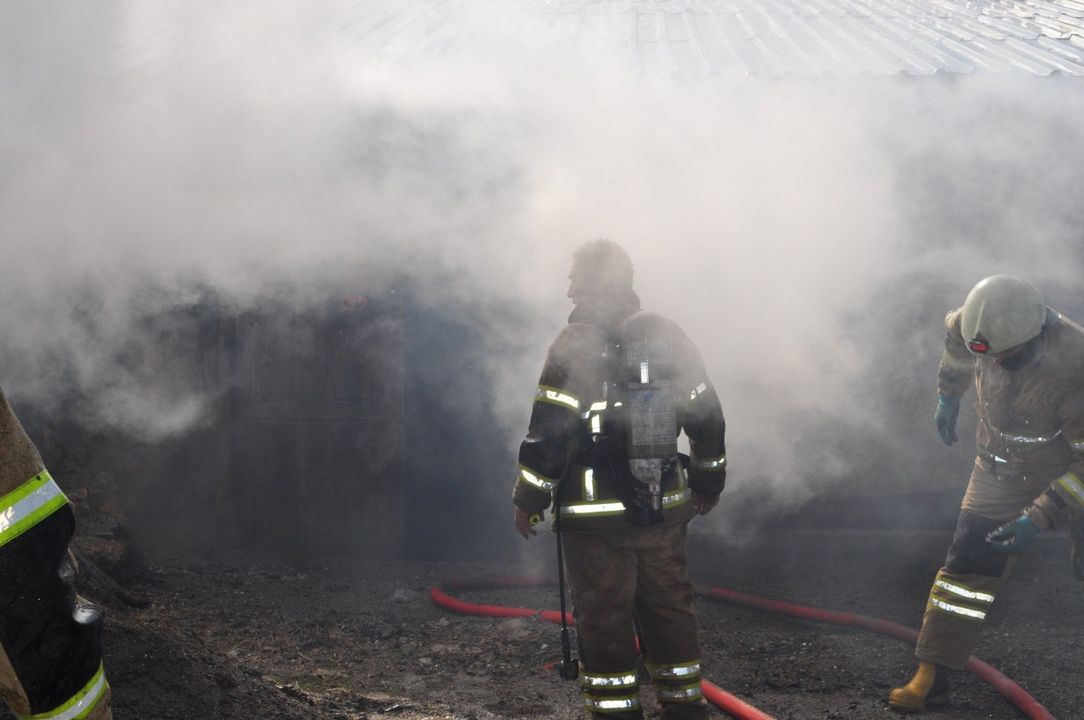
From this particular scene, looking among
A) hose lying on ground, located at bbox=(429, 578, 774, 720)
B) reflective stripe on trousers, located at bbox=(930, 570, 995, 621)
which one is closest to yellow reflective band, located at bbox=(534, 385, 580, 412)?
hose lying on ground, located at bbox=(429, 578, 774, 720)

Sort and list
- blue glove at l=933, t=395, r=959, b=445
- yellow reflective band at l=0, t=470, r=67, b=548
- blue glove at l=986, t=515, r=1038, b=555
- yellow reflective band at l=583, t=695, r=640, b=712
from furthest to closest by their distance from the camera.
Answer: blue glove at l=933, t=395, r=959, b=445
blue glove at l=986, t=515, r=1038, b=555
yellow reflective band at l=583, t=695, r=640, b=712
yellow reflective band at l=0, t=470, r=67, b=548

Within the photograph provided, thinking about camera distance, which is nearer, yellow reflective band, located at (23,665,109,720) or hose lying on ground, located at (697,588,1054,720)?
yellow reflective band, located at (23,665,109,720)

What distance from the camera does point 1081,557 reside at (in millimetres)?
3980

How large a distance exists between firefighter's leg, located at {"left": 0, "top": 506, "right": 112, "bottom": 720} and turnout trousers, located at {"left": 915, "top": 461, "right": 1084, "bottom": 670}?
3436mm

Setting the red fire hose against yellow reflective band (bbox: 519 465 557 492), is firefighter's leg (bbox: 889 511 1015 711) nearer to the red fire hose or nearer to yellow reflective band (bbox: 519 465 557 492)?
the red fire hose

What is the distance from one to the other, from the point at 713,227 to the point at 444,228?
193 centimetres

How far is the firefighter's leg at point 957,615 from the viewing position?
13.0ft

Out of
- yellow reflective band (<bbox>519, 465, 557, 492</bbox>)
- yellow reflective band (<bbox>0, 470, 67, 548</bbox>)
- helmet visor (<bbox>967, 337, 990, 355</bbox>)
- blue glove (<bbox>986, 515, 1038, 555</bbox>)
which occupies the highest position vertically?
yellow reflective band (<bbox>0, 470, 67, 548</bbox>)

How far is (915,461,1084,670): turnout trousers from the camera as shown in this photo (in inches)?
156

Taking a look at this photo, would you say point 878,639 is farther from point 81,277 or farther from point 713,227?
point 81,277

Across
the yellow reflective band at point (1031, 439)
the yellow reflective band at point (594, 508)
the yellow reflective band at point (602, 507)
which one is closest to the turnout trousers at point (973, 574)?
the yellow reflective band at point (1031, 439)

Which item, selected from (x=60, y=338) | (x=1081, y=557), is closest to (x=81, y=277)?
(x=60, y=338)

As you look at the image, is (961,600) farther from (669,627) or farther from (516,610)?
(516,610)

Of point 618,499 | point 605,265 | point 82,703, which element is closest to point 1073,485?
point 618,499
